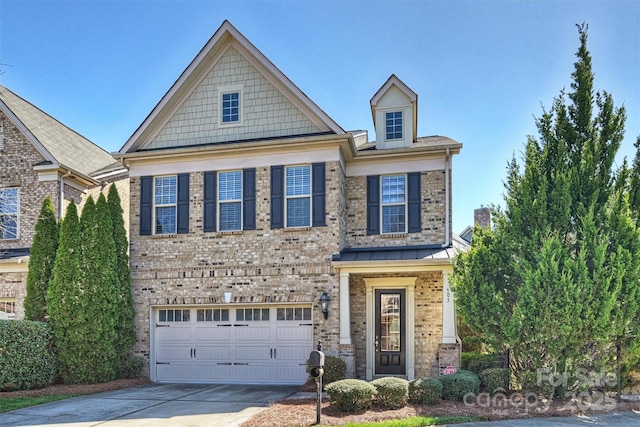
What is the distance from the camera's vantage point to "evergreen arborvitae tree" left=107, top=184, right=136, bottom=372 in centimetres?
1454

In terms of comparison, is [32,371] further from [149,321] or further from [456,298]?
[456,298]

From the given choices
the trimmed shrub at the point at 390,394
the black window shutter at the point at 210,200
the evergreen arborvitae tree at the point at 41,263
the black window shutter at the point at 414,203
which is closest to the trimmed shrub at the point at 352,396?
the trimmed shrub at the point at 390,394

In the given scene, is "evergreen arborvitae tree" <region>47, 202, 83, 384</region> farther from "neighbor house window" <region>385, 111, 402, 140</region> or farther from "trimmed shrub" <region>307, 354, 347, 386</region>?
"neighbor house window" <region>385, 111, 402, 140</region>

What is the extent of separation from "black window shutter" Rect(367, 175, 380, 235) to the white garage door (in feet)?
8.99

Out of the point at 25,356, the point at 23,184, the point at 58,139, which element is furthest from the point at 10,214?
the point at 25,356

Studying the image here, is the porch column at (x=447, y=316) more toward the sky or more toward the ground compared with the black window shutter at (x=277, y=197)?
more toward the ground

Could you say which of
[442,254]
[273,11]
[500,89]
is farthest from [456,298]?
[273,11]

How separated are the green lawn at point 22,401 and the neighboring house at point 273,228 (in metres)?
3.18

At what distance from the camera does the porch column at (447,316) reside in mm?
13328

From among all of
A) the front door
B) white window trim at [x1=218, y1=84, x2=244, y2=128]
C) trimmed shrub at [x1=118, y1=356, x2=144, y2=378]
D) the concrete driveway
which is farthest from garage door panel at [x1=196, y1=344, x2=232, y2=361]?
white window trim at [x1=218, y1=84, x2=244, y2=128]

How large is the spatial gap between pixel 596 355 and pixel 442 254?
4165 mm

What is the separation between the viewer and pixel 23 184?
16.4 meters

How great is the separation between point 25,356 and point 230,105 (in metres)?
7.94

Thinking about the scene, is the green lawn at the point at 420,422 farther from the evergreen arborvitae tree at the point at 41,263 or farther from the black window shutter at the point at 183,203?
the evergreen arborvitae tree at the point at 41,263
